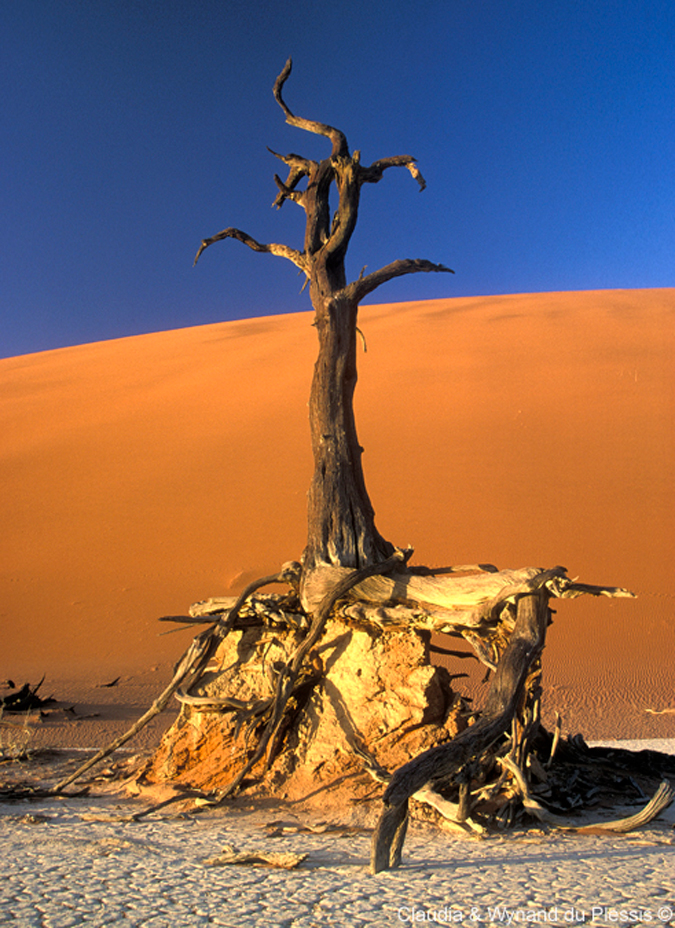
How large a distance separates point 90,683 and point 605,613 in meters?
6.80

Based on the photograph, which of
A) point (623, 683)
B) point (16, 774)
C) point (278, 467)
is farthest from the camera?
point (278, 467)

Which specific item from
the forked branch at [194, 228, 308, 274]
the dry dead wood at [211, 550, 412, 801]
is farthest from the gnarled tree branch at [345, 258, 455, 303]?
the dry dead wood at [211, 550, 412, 801]

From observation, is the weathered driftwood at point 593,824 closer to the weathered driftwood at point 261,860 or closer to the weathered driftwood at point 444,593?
the weathered driftwood at point 444,593

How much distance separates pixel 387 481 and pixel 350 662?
1079cm

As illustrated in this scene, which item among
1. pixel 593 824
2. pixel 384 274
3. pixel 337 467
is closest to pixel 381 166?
pixel 384 274

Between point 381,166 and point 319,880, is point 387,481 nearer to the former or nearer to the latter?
A: point 381,166

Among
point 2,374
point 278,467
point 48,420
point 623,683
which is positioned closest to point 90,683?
point 623,683

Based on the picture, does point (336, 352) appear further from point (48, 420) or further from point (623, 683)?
point (48, 420)

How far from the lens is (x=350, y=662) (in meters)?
4.04

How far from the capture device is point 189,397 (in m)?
21.9

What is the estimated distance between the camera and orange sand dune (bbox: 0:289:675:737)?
30.0 feet

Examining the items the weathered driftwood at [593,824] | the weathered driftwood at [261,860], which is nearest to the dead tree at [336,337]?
the weathered driftwood at [593,824]

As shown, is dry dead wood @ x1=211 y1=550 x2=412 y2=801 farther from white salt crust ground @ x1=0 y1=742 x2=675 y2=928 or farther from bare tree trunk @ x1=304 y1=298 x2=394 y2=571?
white salt crust ground @ x1=0 y1=742 x2=675 y2=928

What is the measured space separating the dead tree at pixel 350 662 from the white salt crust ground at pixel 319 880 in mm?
367
